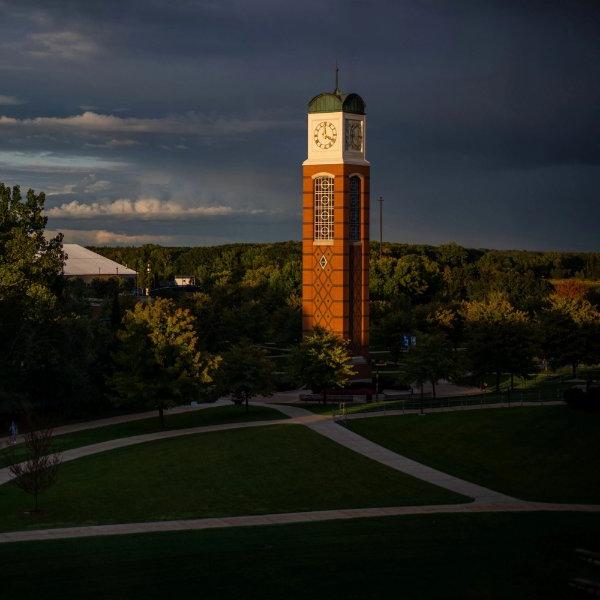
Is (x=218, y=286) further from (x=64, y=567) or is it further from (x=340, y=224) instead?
(x=64, y=567)

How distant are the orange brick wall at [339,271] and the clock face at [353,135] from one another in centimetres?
164

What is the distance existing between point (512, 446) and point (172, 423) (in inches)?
924

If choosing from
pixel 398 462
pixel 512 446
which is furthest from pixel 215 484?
pixel 512 446

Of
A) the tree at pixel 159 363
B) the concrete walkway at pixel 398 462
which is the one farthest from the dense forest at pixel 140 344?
the concrete walkway at pixel 398 462

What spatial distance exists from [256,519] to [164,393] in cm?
2514

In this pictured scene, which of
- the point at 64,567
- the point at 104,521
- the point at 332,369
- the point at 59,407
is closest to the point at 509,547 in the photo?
the point at 64,567

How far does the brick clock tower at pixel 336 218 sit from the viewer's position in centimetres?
7050

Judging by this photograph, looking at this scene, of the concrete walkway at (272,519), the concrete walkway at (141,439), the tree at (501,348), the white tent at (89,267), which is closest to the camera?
the concrete walkway at (272,519)

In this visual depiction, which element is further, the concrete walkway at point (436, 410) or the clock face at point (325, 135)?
the clock face at point (325, 135)

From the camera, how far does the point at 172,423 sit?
192 ft

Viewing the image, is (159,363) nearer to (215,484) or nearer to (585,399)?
(215,484)

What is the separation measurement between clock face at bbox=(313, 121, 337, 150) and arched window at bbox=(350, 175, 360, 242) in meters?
3.12

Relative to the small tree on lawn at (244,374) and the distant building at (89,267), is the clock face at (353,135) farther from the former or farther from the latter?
the distant building at (89,267)

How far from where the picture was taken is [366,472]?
39750mm
